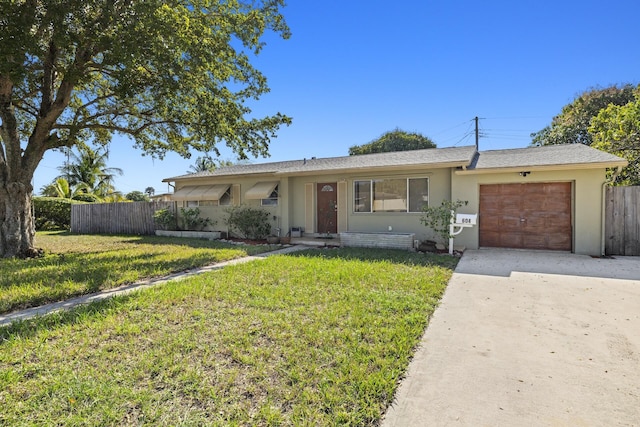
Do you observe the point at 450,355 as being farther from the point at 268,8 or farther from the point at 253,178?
the point at 253,178

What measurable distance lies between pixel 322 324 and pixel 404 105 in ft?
56.6

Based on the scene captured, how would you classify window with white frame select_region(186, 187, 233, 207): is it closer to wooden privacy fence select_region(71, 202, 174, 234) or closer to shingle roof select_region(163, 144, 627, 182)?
wooden privacy fence select_region(71, 202, 174, 234)

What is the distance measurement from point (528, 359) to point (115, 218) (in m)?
20.0

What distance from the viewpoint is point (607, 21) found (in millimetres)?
10516

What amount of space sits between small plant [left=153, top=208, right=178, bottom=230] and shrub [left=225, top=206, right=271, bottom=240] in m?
3.75

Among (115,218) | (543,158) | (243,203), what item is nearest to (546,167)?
(543,158)

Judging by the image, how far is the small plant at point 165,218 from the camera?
15.8 metres

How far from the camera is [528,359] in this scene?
338cm

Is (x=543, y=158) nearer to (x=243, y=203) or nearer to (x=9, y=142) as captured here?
(x=243, y=203)

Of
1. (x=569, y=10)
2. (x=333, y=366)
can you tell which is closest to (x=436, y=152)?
(x=569, y=10)

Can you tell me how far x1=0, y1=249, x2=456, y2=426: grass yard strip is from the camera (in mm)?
2512

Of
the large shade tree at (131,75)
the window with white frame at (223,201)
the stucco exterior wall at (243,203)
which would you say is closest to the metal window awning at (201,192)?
the stucco exterior wall at (243,203)

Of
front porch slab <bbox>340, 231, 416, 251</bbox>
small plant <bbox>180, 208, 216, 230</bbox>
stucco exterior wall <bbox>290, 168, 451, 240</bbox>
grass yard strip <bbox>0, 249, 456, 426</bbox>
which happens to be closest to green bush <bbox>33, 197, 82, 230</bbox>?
small plant <bbox>180, 208, 216, 230</bbox>

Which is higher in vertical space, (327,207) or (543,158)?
(543,158)
